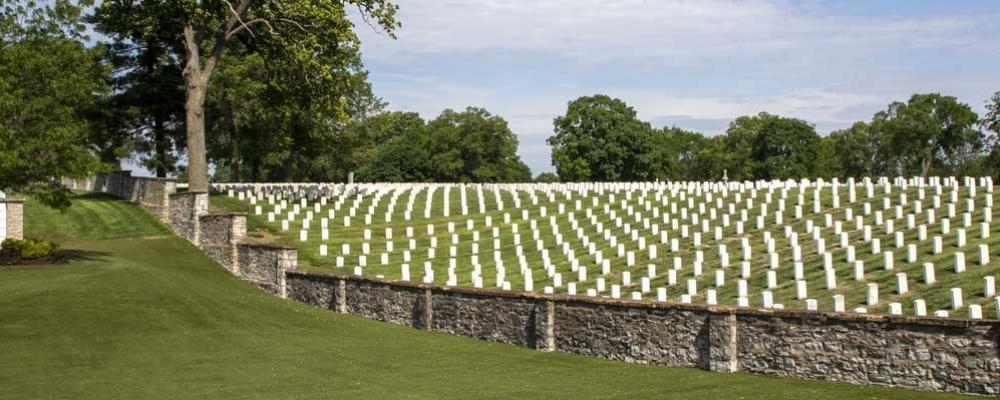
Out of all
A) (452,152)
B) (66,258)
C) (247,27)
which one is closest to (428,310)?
(66,258)

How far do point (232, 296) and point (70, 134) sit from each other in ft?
23.0

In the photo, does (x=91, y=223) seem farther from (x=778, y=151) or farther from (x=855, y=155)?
(x=855, y=155)

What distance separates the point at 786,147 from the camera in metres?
115

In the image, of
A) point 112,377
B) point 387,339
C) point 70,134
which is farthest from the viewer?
point 70,134

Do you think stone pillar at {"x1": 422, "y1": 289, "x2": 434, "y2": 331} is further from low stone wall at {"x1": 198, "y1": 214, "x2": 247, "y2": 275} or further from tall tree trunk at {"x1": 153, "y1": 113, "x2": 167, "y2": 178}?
tall tree trunk at {"x1": 153, "y1": 113, "x2": 167, "y2": 178}

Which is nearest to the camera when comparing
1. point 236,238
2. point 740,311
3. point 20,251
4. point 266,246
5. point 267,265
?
point 740,311

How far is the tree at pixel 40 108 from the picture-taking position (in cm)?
3033

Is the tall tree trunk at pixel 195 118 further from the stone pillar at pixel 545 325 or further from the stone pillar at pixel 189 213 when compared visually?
the stone pillar at pixel 545 325

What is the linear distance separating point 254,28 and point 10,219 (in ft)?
50.0

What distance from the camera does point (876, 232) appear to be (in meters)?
30.7

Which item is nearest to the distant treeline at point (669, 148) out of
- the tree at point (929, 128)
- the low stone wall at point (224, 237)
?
the tree at point (929, 128)

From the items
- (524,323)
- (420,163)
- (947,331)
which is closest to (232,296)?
(524,323)

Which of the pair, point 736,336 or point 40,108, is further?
point 40,108

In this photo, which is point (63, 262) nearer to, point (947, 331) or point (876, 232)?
point (876, 232)
